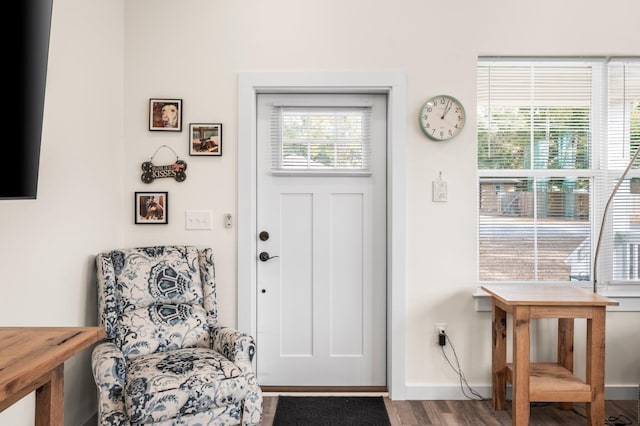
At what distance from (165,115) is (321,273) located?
1.42 metres

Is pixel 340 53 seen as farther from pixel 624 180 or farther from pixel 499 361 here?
pixel 499 361

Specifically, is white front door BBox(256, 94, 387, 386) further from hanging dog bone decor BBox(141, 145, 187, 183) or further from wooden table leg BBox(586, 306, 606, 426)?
wooden table leg BBox(586, 306, 606, 426)

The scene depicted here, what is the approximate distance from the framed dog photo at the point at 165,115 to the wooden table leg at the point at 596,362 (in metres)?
2.58

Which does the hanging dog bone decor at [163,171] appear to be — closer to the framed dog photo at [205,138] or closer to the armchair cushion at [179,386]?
the framed dog photo at [205,138]

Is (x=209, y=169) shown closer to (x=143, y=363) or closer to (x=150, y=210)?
(x=150, y=210)

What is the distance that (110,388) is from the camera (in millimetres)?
1985

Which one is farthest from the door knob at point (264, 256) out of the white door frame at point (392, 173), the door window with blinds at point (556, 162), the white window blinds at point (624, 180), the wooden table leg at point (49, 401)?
the white window blinds at point (624, 180)

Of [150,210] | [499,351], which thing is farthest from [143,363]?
[499,351]

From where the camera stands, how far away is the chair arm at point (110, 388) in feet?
6.47

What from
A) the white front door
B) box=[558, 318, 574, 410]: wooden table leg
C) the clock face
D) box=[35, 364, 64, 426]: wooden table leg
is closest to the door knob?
the white front door

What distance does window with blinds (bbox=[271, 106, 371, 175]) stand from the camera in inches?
118

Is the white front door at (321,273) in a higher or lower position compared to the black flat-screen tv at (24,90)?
lower

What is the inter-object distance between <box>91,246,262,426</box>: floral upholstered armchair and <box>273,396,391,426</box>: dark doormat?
53cm

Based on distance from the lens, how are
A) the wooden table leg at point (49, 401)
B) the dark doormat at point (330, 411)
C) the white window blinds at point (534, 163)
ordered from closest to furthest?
the wooden table leg at point (49, 401), the dark doormat at point (330, 411), the white window blinds at point (534, 163)
